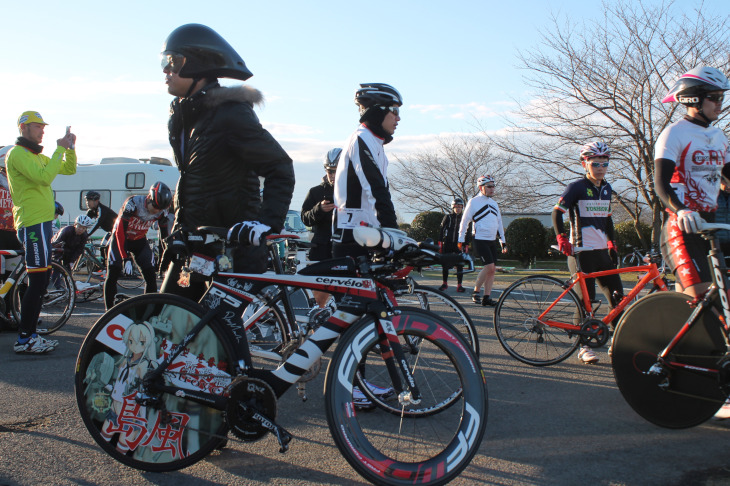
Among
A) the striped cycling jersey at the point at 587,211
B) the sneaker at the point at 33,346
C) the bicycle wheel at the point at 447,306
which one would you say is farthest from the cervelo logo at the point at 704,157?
the sneaker at the point at 33,346

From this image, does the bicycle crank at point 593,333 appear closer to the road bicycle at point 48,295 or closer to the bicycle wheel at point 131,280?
the road bicycle at point 48,295

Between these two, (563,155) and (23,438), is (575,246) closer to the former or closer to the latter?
(23,438)

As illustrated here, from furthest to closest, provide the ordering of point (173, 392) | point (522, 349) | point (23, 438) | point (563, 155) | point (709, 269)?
1. point (563, 155)
2. point (522, 349)
3. point (709, 269)
4. point (23, 438)
5. point (173, 392)

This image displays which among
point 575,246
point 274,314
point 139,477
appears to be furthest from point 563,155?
point 139,477

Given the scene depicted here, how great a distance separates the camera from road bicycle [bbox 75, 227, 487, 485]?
271 cm

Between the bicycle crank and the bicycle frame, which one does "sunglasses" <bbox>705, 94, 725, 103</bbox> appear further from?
the bicycle crank

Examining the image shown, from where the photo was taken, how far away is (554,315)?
224 inches

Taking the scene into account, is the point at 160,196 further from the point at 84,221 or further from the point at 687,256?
the point at 84,221

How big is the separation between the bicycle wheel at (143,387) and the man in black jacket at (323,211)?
3479 millimetres

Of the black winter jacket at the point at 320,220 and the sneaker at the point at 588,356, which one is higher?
the black winter jacket at the point at 320,220

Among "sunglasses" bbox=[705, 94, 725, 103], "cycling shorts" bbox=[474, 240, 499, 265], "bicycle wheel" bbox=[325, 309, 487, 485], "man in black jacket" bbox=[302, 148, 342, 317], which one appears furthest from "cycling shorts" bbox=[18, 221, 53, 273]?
"cycling shorts" bbox=[474, 240, 499, 265]

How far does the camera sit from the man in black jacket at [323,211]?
21.3 ft

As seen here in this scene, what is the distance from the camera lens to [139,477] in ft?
9.57

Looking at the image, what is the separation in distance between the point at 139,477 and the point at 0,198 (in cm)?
513
